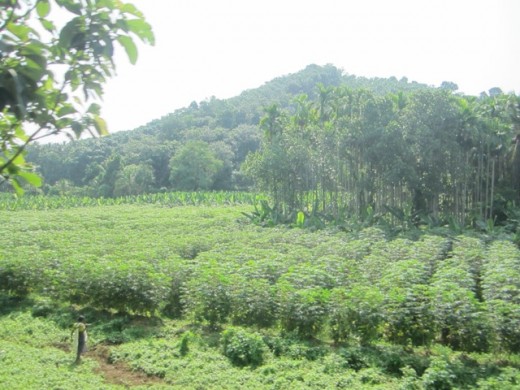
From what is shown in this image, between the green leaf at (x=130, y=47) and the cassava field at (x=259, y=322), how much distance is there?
5.99m

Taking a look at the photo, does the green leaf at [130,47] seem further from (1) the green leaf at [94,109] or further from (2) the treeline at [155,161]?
(2) the treeline at [155,161]

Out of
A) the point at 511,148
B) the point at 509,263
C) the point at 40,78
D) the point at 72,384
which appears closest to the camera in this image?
the point at 40,78

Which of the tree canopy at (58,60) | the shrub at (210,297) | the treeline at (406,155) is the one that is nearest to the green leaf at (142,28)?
the tree canopy at (58,60)

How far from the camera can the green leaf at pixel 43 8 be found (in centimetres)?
180

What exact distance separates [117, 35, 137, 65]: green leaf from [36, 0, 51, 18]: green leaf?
288 millimetres

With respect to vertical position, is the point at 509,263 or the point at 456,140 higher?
the point at 456,140

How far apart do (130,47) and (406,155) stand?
23957 mm

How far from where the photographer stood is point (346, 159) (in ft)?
91.9

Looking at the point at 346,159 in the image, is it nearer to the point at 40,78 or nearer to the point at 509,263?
the point at 509,263

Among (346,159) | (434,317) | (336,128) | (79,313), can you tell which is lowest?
(79,313)

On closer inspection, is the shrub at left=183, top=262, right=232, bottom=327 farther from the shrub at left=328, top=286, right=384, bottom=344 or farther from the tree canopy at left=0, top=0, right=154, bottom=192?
the tree canopy at left=0, top=0, right=154, bottom=192

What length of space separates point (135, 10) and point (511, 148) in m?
28.1

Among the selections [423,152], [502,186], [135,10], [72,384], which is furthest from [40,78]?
[502,186]

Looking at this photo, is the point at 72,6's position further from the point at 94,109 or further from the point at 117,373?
the point at 117,373
